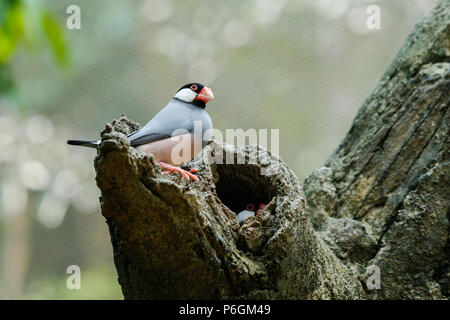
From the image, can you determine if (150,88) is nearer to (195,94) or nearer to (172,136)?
(195,94)

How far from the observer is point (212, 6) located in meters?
3.31

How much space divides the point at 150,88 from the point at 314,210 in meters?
2.05

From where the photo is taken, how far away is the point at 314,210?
155 cm

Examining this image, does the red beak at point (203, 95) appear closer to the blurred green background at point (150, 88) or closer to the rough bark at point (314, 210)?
the rough bark at point (314, 210)

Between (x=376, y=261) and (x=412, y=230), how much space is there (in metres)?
0.15

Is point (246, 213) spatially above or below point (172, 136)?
below

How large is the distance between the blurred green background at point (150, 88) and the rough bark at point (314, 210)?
1.43 meters

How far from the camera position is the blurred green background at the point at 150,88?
3.12 meters

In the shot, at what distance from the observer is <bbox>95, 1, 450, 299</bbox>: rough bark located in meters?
0.96

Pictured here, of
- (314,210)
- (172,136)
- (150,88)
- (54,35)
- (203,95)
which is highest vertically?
(150,88)

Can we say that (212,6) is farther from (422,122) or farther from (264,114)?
(422,122)

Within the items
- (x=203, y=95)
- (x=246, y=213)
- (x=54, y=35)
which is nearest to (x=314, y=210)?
(x=246, y=213)

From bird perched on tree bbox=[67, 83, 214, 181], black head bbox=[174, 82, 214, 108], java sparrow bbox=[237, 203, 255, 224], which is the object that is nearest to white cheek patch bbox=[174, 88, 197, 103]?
black head bbox=[174, 82, 214, 108]

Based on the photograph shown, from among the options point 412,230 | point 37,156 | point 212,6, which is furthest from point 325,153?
point 37,156
